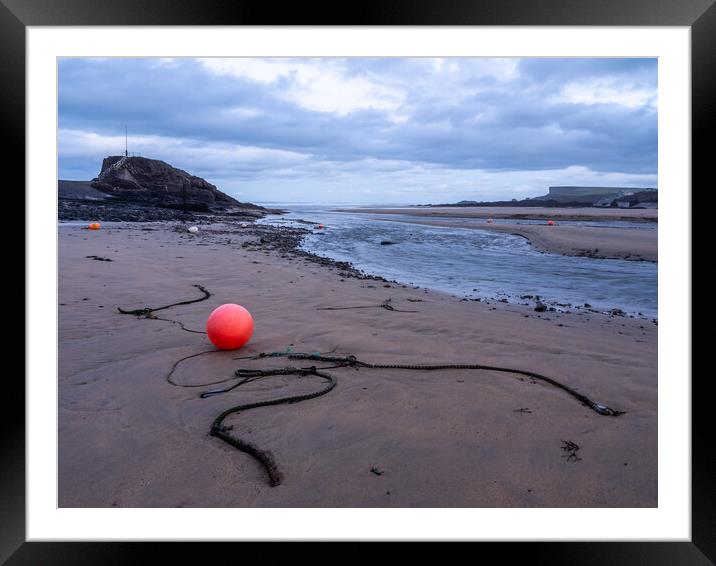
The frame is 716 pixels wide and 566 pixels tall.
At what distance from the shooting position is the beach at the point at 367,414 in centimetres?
262

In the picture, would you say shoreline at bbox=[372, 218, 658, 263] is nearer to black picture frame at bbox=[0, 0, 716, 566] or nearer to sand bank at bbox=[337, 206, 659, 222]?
sand bank at bbox=[337, 206, 659, 222]

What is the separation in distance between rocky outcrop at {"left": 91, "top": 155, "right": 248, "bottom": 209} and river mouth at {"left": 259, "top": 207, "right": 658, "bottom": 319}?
3234cm

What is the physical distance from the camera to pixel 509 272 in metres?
11.9

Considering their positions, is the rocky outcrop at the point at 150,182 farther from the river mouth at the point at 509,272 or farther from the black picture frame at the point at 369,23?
the black picture frame at the point at 369,23

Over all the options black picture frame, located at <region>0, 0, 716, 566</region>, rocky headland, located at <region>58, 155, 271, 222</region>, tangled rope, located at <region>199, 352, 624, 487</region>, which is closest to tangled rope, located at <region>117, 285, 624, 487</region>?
tangled rope, located at <region>199, 352, 624, 487</region>

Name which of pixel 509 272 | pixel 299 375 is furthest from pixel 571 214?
pixel 299 375

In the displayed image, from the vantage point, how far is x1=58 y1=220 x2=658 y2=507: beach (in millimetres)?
2621

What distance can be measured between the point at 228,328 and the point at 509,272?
8717 mm

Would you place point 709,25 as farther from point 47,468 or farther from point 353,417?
point 47,468

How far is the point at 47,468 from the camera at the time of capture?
101 inches

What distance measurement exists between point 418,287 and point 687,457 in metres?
6.94

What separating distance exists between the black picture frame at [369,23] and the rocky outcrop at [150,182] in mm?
43716

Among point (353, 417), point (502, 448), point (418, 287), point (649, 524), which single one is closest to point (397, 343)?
point (353, 417)

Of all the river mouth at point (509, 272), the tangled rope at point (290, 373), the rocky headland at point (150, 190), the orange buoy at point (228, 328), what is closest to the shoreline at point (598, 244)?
the river mouth at point (509, 272)
